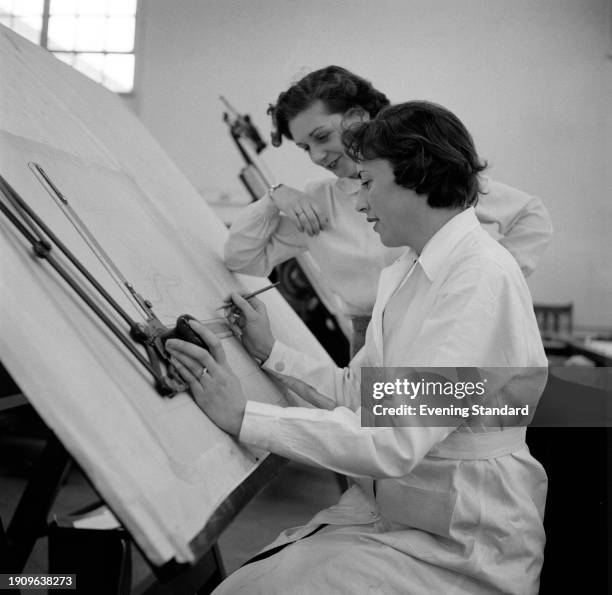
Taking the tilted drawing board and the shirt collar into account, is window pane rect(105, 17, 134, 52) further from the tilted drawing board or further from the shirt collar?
the shirt collar

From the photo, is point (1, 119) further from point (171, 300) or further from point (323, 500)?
point (323, 500)

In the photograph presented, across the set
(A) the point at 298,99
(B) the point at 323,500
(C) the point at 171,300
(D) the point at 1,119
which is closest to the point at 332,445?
(C) the point at 171,300

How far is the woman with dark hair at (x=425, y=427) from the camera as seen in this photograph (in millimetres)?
850

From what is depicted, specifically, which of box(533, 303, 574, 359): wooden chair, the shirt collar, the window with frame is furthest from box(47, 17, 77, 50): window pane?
the shirt collar

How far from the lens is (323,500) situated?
9.18ft

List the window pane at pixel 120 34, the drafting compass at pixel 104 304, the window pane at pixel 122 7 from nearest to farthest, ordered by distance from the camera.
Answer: the drafting compass at pixel 104 304, the window pane at pixel 122 7, the window pane at pixel 120 34

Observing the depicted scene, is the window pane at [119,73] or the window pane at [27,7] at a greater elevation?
the window pane at [27,7]

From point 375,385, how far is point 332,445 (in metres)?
0.15

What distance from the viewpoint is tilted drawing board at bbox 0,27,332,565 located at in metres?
0.62

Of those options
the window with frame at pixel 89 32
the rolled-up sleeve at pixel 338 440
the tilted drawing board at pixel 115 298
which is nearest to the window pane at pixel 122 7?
the window with frame at pixel 89 32

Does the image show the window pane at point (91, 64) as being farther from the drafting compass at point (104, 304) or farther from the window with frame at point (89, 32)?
the drafting compass at point (104, 304)

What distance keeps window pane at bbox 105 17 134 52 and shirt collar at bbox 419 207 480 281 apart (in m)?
5.34

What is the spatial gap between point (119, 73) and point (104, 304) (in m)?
5.70

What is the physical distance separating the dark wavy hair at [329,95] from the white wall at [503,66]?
165 inches
